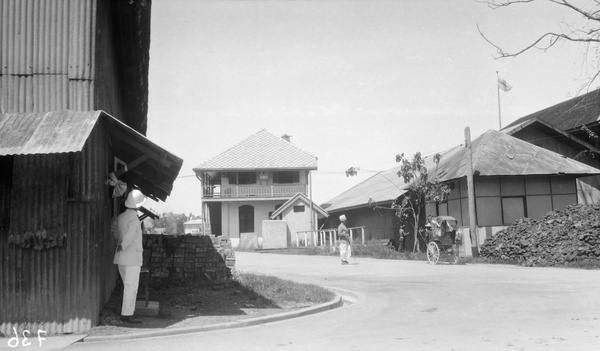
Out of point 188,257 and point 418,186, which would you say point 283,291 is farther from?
point 418,186

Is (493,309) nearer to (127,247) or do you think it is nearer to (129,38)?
(127,247)

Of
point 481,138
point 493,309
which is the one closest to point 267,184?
point 481,138

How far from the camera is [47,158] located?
838cm

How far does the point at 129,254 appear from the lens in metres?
9.16

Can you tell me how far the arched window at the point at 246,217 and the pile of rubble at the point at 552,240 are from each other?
3002 centimetres

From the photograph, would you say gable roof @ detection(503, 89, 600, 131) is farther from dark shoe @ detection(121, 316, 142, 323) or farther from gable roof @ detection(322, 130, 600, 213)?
dark shoe @ detection(121, 316, 142, 323)

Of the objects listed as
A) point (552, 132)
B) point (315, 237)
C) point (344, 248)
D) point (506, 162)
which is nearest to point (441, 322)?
point (344, 248)

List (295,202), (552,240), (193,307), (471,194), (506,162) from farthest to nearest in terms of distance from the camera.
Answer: (295,202) < (506,162) < (471,194) < (552,240) < (193,307)

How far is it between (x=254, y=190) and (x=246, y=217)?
2.87 metres

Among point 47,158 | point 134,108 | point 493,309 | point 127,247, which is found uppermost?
point 134,108

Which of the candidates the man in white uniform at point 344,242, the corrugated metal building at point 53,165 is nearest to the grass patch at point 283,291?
the corrugated metal building at point 53,165

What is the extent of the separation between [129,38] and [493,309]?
8309mm

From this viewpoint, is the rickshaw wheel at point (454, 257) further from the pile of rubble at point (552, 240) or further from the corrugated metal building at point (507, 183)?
the corrugated metal building at point (507, 183)

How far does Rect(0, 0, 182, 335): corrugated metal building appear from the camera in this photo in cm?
825
